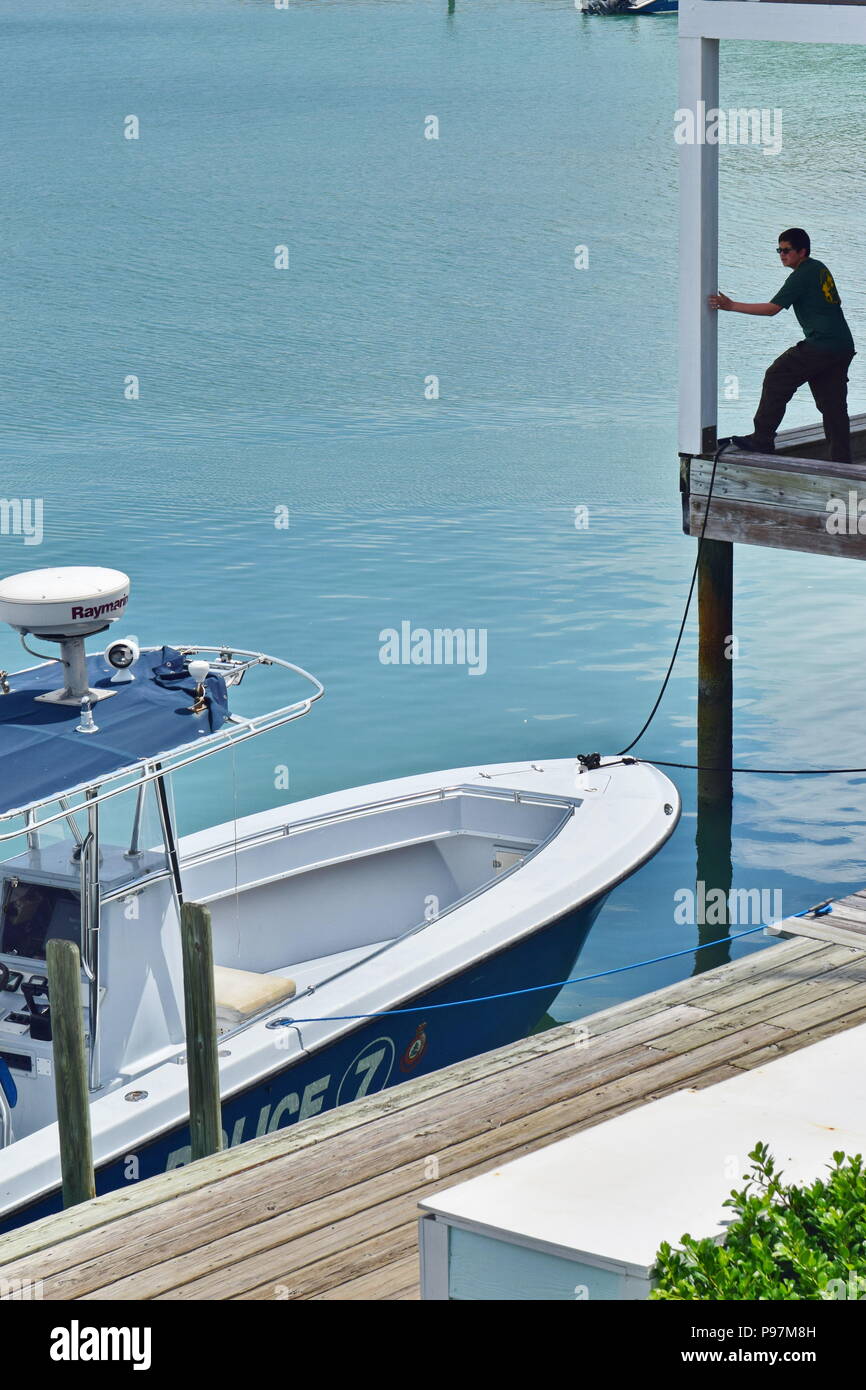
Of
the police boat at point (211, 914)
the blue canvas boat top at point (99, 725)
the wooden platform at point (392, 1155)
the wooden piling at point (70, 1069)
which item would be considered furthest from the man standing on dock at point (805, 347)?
the wooden piling at point (70, 1069)

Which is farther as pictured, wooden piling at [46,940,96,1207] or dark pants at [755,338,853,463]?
dark pants at [755,338,853,463]

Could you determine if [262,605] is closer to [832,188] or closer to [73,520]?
[73,520]

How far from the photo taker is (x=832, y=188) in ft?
135

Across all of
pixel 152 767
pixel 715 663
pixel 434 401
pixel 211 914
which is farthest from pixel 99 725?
pixel 434 401

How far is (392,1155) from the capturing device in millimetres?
6098

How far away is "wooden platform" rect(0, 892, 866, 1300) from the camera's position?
545 cm

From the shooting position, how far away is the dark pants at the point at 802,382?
32.6 feet

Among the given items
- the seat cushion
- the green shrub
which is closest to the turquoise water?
the seat cushion

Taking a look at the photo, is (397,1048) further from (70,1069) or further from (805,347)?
(805,347)

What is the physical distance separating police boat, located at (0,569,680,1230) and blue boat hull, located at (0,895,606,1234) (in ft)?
0.04

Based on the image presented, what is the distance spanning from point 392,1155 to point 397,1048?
72.3 inches

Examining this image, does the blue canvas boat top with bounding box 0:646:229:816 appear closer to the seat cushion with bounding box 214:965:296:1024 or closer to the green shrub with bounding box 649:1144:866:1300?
the seat cushion with bounding box 214:965:296:1024

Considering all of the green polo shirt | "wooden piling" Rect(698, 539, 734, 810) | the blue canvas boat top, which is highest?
the green polo shirt

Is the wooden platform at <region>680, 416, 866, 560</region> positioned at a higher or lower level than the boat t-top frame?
higher
